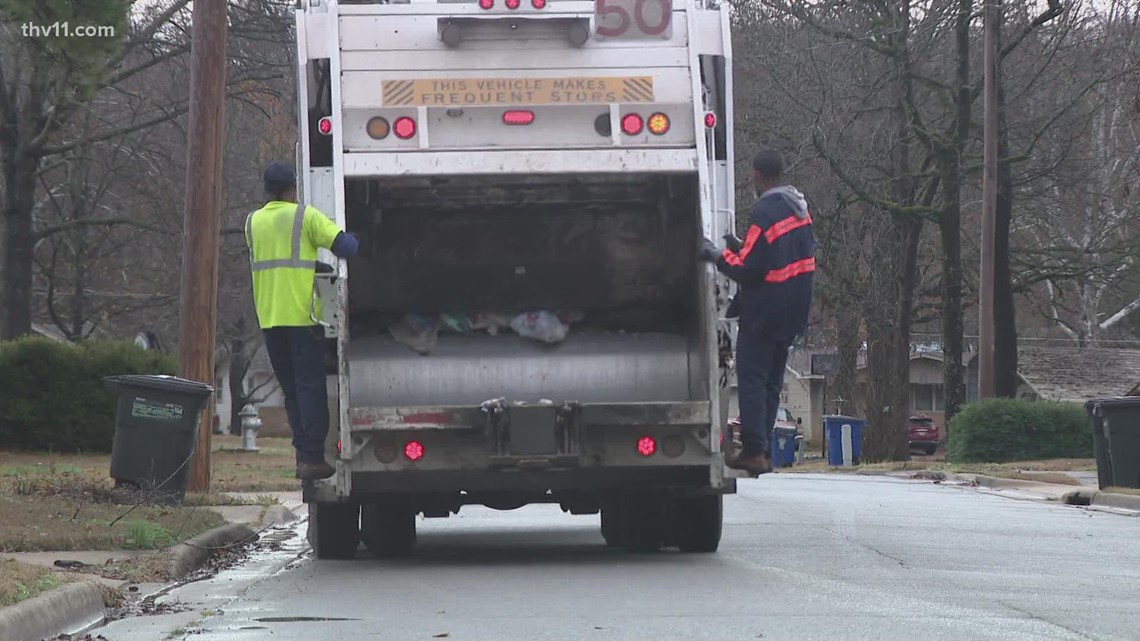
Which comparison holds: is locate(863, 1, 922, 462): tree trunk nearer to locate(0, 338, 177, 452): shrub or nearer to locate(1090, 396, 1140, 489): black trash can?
locate(1090, 396, 1140, 489): black trash can

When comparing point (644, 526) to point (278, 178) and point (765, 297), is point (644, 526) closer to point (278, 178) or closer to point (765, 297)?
point (765, 297)

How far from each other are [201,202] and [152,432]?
2819 millimetres

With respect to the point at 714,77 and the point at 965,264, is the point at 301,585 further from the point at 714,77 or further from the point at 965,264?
the point at 965,264

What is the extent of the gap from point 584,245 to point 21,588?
14.1ft

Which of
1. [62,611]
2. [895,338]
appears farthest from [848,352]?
[62,611]

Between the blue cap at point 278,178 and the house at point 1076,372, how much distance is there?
38.7 m

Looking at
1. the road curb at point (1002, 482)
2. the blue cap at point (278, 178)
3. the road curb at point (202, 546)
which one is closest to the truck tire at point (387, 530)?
the road curb at point (202, 546)

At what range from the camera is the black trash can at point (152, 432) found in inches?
503

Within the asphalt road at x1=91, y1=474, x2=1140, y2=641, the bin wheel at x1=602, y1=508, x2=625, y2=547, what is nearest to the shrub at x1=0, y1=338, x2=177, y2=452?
the asphalt road at x1=91, y1=474, x2=1140, y2=641

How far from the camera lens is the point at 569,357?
33.0ft

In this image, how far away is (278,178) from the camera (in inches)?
378

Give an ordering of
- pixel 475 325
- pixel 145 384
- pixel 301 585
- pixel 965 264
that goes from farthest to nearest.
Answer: pixel 965 264 → pixel 145 384 → pixel 475 325 → pixel 301 585

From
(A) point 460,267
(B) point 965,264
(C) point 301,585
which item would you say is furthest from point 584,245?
(B) point 965,264

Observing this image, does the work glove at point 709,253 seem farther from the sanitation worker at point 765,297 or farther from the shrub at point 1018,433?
the shrub at point 1018,433
